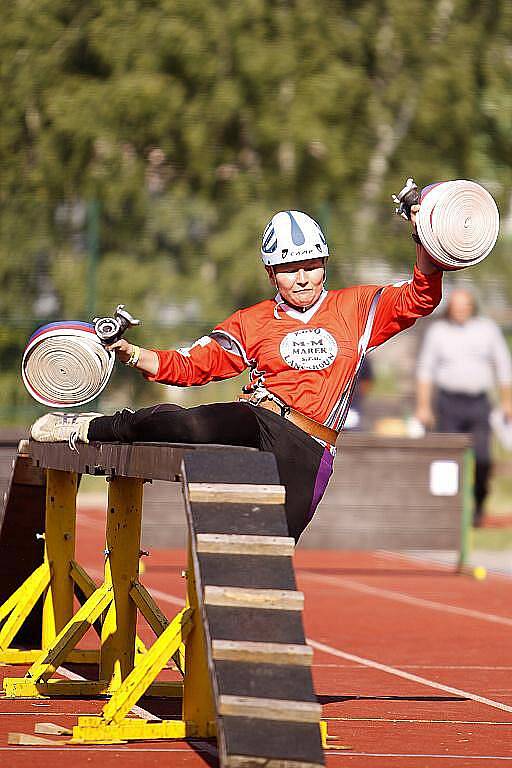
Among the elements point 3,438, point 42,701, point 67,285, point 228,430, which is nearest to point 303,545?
point 3,438

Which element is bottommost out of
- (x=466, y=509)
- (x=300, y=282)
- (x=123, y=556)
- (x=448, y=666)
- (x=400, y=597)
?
(x=466, y=509)

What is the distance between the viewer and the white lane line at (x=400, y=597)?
12742 millimetres

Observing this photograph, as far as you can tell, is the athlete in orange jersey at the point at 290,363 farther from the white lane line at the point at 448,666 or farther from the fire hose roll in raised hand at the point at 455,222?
the white lane line at the point at 448,666

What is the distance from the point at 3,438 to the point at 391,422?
22.0ft

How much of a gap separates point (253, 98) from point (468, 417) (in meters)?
16.1

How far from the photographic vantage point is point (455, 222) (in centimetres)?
723

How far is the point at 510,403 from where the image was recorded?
19.8 meters

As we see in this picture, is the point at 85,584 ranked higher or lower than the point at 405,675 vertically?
higher

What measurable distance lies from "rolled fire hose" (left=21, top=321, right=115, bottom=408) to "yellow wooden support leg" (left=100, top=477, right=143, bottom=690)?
1.62ft

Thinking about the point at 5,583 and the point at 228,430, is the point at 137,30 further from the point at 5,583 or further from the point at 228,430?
the point at 228,430

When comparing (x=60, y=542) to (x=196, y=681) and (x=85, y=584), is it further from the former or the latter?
(x=196, y=681)

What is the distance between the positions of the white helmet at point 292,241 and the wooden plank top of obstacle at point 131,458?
1.11 metres

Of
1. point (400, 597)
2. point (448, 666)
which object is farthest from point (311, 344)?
point (400, 597)

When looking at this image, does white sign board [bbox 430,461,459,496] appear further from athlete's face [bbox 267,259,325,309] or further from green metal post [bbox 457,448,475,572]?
athlete's face [bbox 267,259,325,309]
